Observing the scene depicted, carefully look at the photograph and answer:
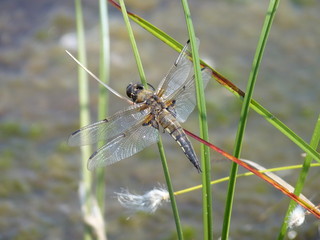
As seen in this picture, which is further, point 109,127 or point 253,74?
point 109,127

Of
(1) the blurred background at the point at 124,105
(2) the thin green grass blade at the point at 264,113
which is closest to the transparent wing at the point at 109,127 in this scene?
(2) the thin green grass blade at the point at 264,113

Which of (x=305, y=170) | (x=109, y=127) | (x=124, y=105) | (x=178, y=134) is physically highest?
(x=124, y=105)

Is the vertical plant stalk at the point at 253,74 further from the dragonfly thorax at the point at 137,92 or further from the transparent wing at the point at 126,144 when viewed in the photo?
the dragonfly thorax at the point at 137,92

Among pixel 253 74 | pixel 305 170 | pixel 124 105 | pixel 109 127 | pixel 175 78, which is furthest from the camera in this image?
pixel 124 105

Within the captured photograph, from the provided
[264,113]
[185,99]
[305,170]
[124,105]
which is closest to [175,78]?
[185,99]

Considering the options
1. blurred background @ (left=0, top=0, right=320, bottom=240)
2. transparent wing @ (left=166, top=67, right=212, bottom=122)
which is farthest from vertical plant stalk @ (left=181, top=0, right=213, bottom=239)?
blurred background @ (left=0, top=0, right=320, bottom=240)

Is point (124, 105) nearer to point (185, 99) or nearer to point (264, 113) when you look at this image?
point (185, 99)

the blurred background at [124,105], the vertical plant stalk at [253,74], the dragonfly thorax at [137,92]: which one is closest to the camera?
the vertical plant stalk at [253,74]

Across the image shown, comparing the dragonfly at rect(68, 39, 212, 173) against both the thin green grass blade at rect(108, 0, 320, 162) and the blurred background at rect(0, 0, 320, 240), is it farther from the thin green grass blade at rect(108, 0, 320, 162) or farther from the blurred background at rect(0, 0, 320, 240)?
the blurred background at rect(0, 0, 320, 240)

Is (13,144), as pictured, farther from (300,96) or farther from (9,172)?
(300,96)
